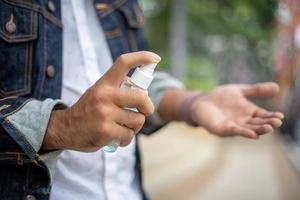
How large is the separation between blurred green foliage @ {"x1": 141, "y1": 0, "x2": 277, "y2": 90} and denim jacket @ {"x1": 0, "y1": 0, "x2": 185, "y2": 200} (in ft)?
14.6

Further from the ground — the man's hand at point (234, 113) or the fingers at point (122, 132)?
the fingers at point (122, 132)

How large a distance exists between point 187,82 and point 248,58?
4.29ft

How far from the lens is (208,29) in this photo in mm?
7617

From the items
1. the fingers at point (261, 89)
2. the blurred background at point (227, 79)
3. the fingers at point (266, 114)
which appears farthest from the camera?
the blurred background at point (227, 79)

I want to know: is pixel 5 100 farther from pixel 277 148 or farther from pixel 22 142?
pixel 277 148

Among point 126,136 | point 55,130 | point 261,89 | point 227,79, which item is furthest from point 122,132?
point 227,79

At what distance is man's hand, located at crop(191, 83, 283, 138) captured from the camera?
0.99 m

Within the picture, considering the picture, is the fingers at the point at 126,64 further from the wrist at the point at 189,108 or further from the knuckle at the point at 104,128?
the wrist at the point at 189,108

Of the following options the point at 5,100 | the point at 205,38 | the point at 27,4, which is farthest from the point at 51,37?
the point at 205,38

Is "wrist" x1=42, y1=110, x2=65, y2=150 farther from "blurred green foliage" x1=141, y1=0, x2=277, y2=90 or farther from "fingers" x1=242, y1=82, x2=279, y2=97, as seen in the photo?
"blurred green foliage" x1=141, y1=0, x2=277, y2=90

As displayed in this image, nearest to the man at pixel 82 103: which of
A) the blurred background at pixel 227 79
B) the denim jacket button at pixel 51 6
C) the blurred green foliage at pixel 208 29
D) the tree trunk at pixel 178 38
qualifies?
the denim jacket button at pixel 51 6

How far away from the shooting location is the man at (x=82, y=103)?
2.28ft

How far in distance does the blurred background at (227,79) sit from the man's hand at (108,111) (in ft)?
1.39

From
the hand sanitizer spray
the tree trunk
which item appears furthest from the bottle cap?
the tree trunk
